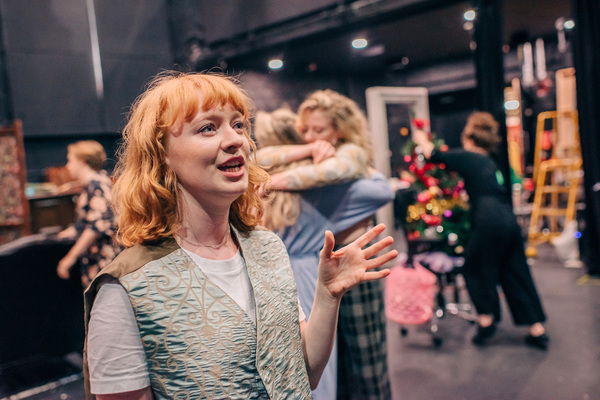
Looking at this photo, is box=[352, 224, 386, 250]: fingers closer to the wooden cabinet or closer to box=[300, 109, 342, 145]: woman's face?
box=[300, 109, 342, 145]: woman's face

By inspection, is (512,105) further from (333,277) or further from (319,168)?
(333,277)

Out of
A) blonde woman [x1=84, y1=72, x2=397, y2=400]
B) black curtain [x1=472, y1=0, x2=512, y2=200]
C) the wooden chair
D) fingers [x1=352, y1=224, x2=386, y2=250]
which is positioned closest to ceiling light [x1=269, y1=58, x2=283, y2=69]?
black curtain [x1=472, y1=0, x2=512, y2=200]

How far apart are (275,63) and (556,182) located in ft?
14.0

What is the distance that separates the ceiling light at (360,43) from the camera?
6406 millimetres

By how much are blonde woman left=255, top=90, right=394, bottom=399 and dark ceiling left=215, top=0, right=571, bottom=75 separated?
136 inches

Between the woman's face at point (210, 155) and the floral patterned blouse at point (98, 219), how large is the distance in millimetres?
2410

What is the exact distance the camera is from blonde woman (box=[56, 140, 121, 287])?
10.4 ft

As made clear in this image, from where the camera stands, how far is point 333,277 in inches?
41.0

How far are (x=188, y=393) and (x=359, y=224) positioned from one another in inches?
53.0

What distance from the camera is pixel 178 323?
0.84 meters

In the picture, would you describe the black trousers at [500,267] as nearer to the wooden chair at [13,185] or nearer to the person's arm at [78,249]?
the person's arm at [78,249]

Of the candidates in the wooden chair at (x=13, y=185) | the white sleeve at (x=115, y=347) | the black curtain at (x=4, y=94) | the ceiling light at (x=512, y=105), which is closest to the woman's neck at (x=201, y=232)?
the white sleeve at (x=115, y=347)

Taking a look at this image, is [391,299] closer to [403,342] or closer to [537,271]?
[403,342]

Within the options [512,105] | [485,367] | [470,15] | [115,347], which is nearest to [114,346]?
[115,347]
